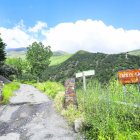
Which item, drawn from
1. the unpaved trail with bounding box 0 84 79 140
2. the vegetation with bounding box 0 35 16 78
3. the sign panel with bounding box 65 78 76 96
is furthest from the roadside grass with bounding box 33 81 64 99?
the vegetation with bounding box 0 35 16 78

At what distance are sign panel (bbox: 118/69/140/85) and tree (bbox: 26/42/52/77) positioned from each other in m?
95.6

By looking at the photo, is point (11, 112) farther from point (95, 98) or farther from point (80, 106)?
point (95, 98)

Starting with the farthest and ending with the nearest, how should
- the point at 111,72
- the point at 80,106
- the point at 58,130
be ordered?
the point at 111,72, the point at 80,106, the point at 58,130

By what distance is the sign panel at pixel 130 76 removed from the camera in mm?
10312

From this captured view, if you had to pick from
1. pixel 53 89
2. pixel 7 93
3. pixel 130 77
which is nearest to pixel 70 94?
pixel 130 77

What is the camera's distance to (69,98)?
55.3 feet

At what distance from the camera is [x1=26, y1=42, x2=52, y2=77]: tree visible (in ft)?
350

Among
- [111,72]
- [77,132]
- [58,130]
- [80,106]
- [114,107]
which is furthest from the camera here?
[111,72]

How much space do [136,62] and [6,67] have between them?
4628 cm

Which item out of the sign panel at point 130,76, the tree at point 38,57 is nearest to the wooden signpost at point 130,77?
the sign panel at point 130,76

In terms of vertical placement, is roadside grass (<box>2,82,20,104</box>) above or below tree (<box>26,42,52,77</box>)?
below

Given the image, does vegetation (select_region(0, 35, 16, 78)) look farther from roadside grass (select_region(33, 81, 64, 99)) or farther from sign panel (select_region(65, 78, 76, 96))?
sign panel (select_region(65, 78, 76, 96))

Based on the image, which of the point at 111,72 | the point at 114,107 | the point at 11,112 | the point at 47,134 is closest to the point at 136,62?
the point at 111,72

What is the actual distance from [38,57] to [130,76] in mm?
97946
